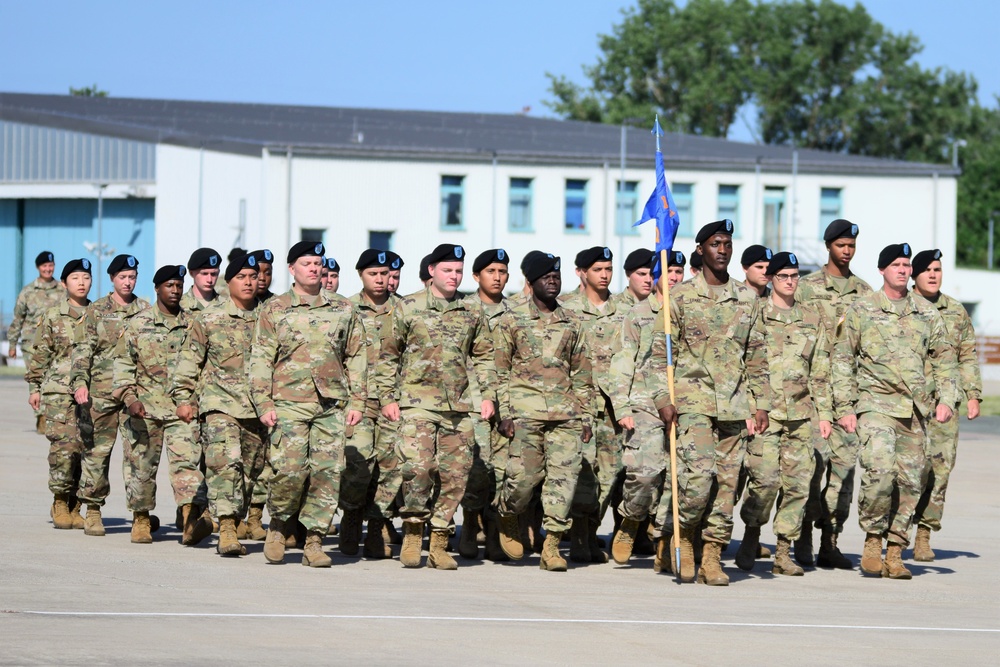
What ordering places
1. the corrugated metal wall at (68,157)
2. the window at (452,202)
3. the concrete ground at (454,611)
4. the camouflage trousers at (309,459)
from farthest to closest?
the corrugated metal wall at (68,157) < the window at (452,202) < the camouflage trousers at (309,459) < the concrete ground at (454,611)

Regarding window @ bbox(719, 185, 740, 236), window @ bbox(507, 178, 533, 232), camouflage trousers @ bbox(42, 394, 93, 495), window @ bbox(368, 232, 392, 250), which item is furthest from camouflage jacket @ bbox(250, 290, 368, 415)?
window @ bbox(719, 185, 740, 236)

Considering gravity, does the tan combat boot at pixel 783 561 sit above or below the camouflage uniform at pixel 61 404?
below

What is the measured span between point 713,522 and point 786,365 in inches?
57.8

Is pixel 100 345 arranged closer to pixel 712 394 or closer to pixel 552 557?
pixel 552 557

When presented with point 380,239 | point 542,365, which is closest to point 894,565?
point 542,365

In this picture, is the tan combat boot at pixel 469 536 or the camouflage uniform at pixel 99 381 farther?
the camouflage uniform at pixel 99 381

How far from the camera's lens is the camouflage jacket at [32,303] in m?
21.6

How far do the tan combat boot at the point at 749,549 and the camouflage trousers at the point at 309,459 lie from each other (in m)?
2.85

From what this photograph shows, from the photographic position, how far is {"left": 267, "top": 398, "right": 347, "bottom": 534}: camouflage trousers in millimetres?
11703

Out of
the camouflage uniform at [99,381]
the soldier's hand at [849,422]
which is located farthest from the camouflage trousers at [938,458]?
the camouflage uniform at [99,381]

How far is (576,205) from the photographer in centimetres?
5497

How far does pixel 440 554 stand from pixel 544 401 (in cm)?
125

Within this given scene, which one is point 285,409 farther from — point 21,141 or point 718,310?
point 21,141

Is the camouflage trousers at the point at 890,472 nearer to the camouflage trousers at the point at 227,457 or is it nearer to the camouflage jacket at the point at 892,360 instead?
the camouflage jacket at the point at 892,360
